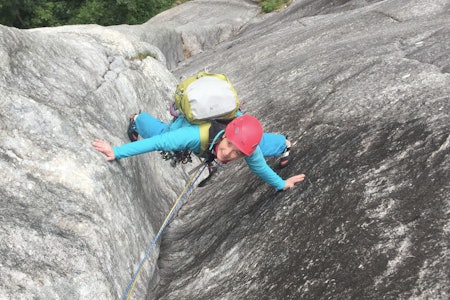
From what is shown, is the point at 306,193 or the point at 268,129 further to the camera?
the point at 268,129

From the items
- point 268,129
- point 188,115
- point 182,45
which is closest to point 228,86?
point 188,115

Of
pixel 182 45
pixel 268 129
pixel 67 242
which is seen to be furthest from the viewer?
pixel 182 45

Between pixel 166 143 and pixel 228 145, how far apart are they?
85 centimetres

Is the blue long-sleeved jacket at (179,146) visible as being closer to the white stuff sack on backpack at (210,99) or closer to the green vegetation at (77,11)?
the white stuff sack on backpack at (210,99)

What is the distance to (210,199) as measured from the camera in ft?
22.4

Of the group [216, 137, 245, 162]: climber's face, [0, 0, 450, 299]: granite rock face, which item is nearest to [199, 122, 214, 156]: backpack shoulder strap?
[216, 137, 245, 162]: climber's face

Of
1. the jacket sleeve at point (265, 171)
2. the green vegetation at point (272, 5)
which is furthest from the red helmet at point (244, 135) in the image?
the green vegetation at point (272, 5)

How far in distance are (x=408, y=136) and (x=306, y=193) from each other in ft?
4.55

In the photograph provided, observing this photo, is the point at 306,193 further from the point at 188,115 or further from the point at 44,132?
the point at 44,132

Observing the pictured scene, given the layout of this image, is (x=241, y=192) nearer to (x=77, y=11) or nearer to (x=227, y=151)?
(x=227, y=151)

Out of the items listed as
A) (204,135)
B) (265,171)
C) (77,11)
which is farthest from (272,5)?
(265,171)

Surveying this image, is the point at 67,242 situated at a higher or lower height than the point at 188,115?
lower

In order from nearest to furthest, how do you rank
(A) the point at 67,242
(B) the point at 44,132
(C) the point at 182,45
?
(A) the point at 67,242 → (B) the point at 44,132 → (C) the point at 182,45

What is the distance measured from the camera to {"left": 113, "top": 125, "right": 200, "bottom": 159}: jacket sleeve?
5.13 m
